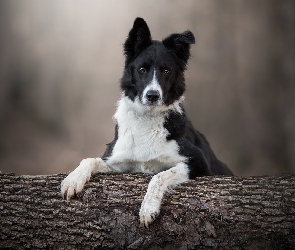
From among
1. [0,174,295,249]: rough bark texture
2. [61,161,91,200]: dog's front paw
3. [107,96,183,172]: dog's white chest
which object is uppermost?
[107,96,183,172]: dog's white chest

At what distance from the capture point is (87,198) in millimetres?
3809

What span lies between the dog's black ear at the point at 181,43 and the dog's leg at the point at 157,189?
1.24 meters

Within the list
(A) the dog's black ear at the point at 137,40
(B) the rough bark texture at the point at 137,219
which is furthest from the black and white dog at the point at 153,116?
(B) the rough bark texture at the point at 137,219

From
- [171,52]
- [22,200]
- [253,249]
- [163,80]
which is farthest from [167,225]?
[171,52]

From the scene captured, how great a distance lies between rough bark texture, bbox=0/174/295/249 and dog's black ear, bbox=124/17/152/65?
1.56 m

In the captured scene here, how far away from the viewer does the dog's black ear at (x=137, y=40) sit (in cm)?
455

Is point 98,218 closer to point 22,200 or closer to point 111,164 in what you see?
point 22,200

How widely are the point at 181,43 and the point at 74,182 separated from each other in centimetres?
190

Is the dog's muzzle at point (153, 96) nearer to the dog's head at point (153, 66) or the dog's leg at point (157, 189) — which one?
the dog's head at point (153, 66)

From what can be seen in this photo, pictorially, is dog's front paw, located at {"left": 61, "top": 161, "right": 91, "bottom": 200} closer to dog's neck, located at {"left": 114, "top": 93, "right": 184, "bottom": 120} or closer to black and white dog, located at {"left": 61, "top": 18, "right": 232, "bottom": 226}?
black and white dog, located at {"left": 61, "top": 18, "right": 232, "bottom": 226}

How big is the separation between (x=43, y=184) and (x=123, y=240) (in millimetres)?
908

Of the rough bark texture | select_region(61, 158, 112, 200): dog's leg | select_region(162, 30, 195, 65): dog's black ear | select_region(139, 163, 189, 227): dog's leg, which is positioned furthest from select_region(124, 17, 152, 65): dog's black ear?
the rough bark texture

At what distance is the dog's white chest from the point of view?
4466 millimetres

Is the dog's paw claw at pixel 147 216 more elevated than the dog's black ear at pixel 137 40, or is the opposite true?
the dog's black ear at pixel 137 40
